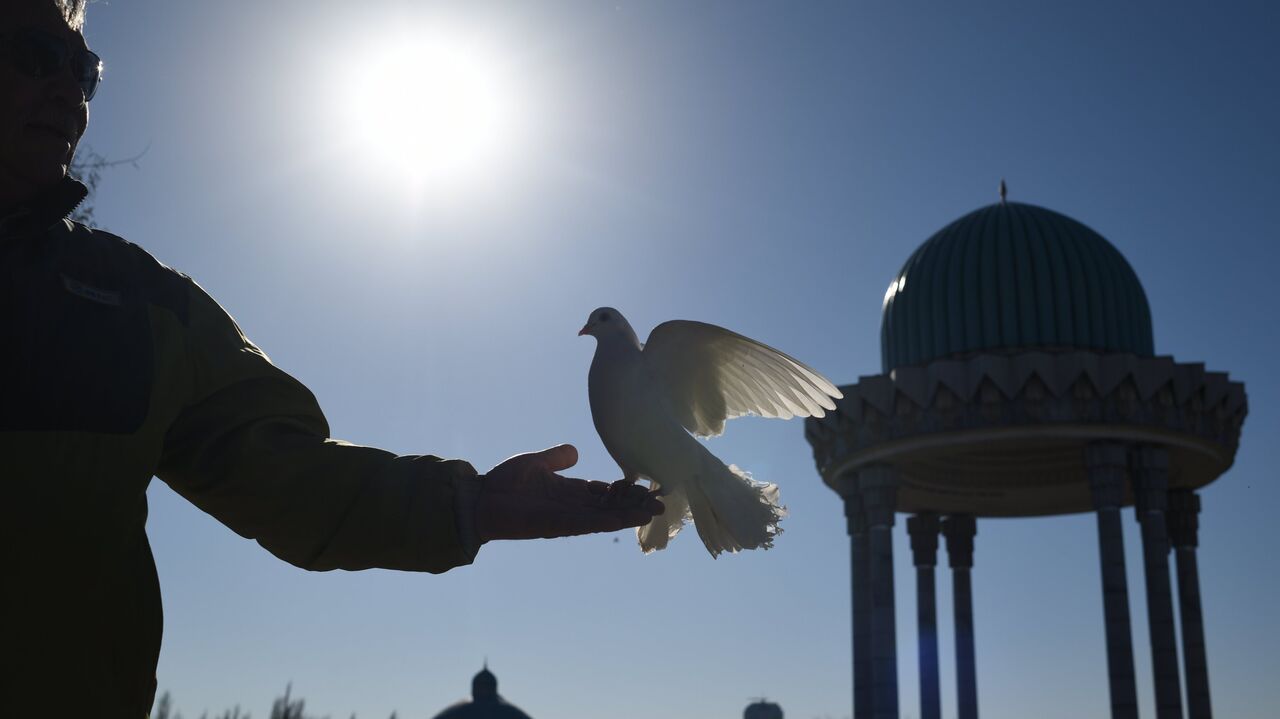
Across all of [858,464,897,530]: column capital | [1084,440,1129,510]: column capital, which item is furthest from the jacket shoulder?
[1084,440,1129,510]: column capital

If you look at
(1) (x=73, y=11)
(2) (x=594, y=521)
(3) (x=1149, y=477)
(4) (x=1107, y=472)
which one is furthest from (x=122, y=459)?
(3) (x=1149, y=477)

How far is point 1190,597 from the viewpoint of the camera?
114ft

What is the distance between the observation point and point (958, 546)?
3997cm

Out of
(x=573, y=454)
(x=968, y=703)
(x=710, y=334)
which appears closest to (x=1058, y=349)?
(x=968, y=703)

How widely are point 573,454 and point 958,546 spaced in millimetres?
38252

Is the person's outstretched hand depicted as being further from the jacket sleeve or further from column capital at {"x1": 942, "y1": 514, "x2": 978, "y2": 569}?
column capital at {"x1": 942, "y1": 514, "x2": 978, "y2": 569}

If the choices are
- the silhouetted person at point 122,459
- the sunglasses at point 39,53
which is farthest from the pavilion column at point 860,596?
the sunglasses at point 39,53

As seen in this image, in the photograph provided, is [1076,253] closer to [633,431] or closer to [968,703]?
[968,703]

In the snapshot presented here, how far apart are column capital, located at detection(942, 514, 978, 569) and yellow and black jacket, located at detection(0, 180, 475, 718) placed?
126 feet

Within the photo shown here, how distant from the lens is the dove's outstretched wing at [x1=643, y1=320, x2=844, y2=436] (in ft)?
21.7

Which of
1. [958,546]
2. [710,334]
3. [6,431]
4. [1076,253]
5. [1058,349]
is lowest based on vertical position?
[6,431]

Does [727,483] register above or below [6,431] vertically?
above

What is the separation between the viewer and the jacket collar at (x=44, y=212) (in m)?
3.56

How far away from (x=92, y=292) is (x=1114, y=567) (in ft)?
104
